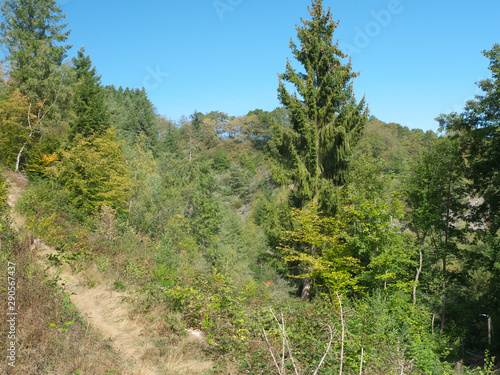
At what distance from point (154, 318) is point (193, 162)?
31642 millimetres

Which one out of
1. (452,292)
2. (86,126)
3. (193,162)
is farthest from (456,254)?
(193,162)

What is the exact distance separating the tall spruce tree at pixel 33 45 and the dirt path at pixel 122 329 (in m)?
21.6

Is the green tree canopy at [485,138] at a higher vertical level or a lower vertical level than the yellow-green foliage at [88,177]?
Answer: higher

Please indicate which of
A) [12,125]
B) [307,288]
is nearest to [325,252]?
[307,288]

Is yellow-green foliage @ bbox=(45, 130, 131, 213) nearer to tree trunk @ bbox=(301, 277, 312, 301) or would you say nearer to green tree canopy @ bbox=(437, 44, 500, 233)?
tree trunk @ bbox=(301, 277, 312, 301)

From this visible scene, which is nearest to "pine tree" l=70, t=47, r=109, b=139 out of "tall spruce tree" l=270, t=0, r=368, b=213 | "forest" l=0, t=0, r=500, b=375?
"forest" l=0, t=0, r=500, b=375

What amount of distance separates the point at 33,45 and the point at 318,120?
81.1 feet

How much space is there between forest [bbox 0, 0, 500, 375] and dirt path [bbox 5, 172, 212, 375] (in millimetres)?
Result: 63

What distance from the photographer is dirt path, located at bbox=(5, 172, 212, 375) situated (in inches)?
174

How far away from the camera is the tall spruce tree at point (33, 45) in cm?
2259

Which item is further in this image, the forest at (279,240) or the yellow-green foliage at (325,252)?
the yellow-green foliage at (325,252)

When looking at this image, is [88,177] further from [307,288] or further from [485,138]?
[485,138]

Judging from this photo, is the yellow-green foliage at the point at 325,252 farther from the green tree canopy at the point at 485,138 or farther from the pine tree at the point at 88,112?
the pine tree at the point at 88,112

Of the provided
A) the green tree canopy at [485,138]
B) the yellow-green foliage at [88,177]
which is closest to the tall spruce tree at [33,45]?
the yellow-green foliage at [88,177]
